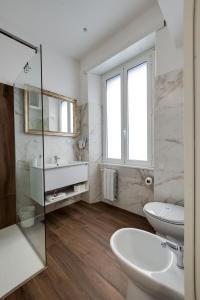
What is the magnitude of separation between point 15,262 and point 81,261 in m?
0.65

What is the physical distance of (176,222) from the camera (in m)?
1.40

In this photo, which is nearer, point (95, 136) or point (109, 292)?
point (109, 292)

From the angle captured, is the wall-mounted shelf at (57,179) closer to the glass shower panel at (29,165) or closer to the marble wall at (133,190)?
the glass shower panel at (29,165)

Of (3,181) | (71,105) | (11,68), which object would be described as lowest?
(3,181)

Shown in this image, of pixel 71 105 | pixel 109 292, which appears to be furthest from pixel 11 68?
pixel 109 292

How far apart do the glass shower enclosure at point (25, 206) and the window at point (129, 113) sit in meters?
1.46

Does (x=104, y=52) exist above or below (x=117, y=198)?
above

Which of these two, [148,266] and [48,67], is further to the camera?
[48,67]

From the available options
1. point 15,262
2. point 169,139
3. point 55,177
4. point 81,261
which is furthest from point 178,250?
point 55,177

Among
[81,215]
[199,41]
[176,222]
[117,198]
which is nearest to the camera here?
[199,41]

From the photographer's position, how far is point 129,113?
2676 millimetres

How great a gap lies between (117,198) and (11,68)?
2691 millimetres

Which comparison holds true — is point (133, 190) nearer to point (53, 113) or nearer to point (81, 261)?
point (81, 261)

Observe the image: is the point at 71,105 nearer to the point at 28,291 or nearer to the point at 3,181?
the point at 3,181
